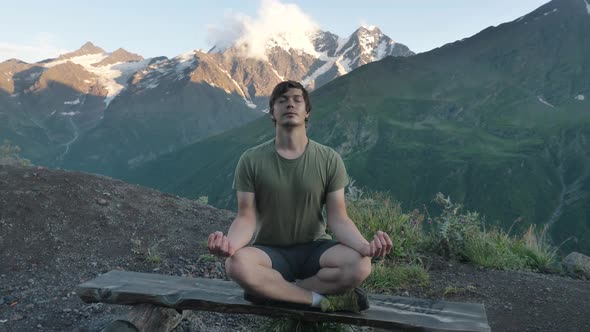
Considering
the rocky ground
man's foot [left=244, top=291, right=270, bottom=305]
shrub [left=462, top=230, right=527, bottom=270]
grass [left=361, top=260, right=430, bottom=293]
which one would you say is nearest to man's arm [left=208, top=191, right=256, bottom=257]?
man's foot [left=244, top=291, right=270, bottom=305]

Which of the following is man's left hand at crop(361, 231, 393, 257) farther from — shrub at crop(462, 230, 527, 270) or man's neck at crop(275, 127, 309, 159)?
shrub at crop(462, 230, 527, 270)

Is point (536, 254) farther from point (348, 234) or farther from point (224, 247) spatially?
point (224, 247)

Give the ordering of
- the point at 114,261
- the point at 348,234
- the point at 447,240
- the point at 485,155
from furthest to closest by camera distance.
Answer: the point at 485,155
the point at 447,240
the point at 114,261
the point at 348,234

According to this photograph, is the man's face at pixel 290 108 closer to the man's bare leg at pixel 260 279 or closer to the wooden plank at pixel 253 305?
the man's bare leg at pixel 260 279

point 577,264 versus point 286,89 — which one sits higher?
point 286,89

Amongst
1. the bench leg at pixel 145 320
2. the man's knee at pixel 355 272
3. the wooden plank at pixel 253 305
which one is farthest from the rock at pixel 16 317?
the man's knee at pixel 355 272

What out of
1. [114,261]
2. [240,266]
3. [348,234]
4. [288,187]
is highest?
[288,187]

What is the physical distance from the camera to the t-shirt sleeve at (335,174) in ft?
13.9

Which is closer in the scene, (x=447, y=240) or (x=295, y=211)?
(x=295, y=211)

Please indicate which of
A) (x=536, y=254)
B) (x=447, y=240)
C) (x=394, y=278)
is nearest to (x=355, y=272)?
(x=394, y=278)

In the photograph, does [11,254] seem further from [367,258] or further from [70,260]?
[367,258]

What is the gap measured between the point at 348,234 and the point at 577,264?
20.8 ft

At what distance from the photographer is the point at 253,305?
386 cm

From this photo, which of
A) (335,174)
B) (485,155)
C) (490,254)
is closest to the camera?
(335,174)
